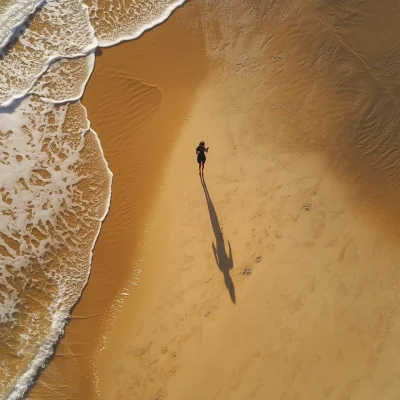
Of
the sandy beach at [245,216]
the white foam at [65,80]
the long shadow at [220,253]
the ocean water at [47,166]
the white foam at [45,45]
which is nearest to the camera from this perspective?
the sandy beach at [245,216]

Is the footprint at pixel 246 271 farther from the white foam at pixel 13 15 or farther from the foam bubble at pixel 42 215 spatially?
the white foam at pixel 13 15

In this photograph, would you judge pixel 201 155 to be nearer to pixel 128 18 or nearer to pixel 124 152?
pixel 124 152

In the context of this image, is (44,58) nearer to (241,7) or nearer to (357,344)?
(241,7)

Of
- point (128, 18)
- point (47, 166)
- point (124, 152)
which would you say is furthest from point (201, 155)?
point (128, 18)

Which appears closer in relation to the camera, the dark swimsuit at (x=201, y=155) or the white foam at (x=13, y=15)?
the dark swimsuit at (x=201, y=155)

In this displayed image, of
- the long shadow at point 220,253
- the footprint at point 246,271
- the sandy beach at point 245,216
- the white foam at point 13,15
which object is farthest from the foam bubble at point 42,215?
the footprint at point 246,271

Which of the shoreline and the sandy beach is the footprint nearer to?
the sandy beach

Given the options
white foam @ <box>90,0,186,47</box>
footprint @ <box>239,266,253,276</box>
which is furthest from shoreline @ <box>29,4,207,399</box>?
footprint @ <box>239,266,253,276</box>
